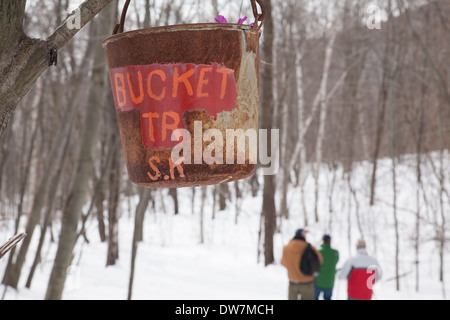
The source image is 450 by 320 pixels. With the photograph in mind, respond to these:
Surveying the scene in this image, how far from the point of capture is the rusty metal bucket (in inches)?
47.3

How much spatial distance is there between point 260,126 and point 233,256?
10.2 feet

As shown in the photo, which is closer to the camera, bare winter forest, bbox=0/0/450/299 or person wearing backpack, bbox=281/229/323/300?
bare winter forest, bbox=0/0/450/299

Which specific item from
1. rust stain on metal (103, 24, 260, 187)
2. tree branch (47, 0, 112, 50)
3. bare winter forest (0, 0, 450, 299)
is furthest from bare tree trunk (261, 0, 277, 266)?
tree branch (47, 0, 112, 50)

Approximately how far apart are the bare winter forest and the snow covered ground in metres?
0.11

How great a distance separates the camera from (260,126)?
1202 centimetres

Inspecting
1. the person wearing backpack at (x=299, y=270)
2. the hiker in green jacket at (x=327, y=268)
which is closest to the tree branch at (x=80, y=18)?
the person wearing backpack at (x=299, y=270)

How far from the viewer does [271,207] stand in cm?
985

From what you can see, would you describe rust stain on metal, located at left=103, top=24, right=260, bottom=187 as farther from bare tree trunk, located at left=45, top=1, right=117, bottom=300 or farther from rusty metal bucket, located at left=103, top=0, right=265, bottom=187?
bare tree trunk, located at left=45, top=1, right=117, bottom=300

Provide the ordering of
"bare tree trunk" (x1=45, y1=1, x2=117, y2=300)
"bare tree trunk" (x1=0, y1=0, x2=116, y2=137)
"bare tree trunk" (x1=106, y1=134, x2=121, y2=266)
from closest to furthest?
"bare tree trunk" (x1=0, y1=0, x2=116, y2=137) < "bare tree trunk" (x1=45, y1=1, x2=117, y2=300) < "bare tree trunk" (x1=106, y1=134, x2=121, y2=266)

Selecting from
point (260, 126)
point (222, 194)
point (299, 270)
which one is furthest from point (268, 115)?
point (222, 194)

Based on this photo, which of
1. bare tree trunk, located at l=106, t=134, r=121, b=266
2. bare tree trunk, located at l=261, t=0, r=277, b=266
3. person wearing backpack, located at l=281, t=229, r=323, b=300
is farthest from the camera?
bare tree trunk, located at l=106, t=134, r=121, b=266

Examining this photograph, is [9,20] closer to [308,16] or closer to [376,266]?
[376,266]

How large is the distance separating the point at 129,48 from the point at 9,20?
278 mm
